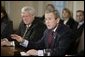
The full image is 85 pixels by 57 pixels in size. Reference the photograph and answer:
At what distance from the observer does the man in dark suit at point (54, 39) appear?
3.12 metres

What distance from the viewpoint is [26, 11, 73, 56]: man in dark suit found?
312 cm

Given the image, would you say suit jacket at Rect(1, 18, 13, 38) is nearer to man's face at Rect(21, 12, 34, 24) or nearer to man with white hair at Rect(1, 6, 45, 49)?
man with white hair at Rect(1, 6, 45, 49)

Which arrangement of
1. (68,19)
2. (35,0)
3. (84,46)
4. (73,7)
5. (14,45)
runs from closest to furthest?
(84,46), (14,45), (68,19), (73,7), (35,0)

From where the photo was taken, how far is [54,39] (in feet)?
11.2

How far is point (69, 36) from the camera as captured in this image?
3.25 metres

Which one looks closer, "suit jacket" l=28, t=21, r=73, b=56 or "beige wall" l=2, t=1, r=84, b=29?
"suit jacket" l=28, t=21, r=73, b=56

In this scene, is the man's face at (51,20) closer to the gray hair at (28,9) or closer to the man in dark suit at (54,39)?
the man in dark suit at (54,39)

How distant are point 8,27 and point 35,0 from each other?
3804 mm

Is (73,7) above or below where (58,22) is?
below

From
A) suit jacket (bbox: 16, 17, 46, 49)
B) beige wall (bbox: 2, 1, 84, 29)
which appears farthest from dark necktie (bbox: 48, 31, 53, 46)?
beige wall (bbox: 2, 1, 84, 29)

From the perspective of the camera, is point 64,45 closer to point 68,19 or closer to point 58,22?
point 58,22

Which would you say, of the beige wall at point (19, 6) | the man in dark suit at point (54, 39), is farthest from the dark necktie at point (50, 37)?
the beige wall at point (19, 6)

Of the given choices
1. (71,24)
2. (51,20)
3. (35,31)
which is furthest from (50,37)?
(71,24)

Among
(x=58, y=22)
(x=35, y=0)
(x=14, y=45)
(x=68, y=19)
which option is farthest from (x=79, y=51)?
(x=35, y=0)
